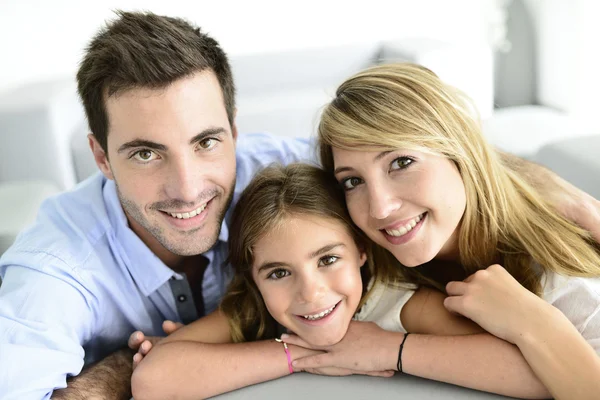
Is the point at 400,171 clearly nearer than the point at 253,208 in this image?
Yes

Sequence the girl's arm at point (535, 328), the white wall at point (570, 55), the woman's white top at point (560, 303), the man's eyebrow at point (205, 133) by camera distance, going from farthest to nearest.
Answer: the white wall at point (570, 55) < the man's eyebrow at point (205, 133) < the woman's white top at point (560, 303) < the girl's arm at point (535, 328)

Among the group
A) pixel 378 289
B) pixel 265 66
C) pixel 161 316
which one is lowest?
pixel 161 316

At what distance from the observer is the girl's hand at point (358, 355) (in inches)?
50.4

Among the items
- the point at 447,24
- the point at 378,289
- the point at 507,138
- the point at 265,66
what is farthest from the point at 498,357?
the point at 447,24

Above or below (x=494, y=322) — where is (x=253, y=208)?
above

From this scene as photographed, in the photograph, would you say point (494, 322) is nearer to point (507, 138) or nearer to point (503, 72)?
point (507, 138)

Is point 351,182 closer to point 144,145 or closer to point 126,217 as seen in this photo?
point 144,145

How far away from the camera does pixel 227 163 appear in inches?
59.9

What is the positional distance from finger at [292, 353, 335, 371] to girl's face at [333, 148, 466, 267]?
10.0 inches

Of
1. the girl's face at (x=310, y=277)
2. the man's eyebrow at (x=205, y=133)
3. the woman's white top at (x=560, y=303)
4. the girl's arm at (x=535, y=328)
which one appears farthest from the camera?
the man's eyebrow at (x=205, y=133)

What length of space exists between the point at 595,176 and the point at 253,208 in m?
0.95

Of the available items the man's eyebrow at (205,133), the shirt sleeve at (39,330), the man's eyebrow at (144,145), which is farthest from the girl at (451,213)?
the shirt sleeve at (39,330)

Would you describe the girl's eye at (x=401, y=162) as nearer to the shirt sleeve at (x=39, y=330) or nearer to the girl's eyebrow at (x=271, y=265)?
the girl's eyebrow at (x=271, y=265)

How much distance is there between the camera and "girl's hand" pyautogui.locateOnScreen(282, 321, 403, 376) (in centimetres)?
128
